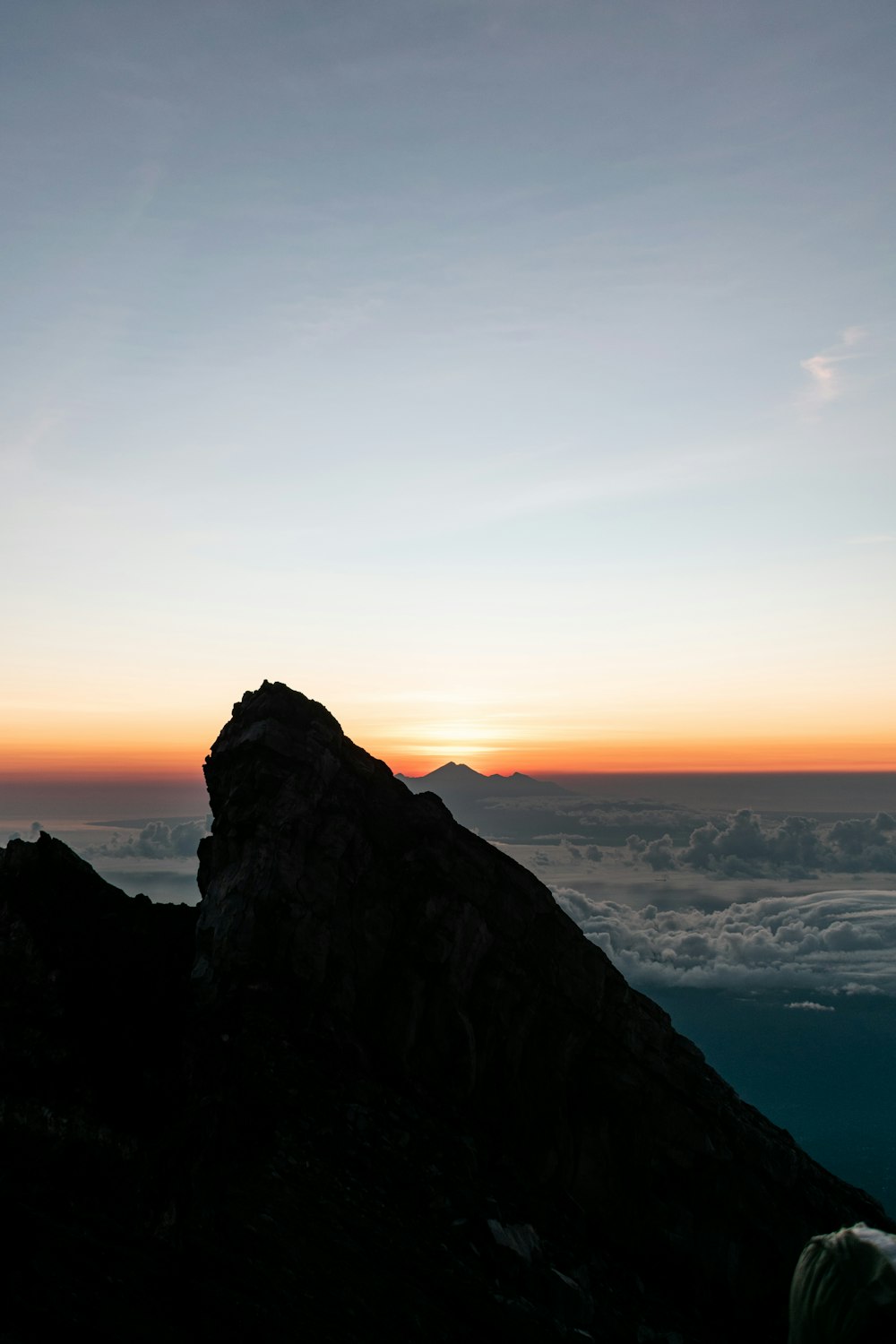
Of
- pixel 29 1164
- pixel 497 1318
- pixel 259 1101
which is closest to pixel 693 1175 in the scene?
pixel 497 1318

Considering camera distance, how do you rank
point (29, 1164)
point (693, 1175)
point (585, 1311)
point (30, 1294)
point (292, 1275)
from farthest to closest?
point (693, 1175) → point (585, 1311) → point (292, 1275) → point (29, 1164) → point (30, 1294)

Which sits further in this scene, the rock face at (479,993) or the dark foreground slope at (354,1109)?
the rock face at (479,993)

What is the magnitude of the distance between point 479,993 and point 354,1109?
10.7 meters

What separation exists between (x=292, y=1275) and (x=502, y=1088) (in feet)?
64.1

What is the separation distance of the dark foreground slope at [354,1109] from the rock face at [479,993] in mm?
129

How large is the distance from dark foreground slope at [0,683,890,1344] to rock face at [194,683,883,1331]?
129 millimetres

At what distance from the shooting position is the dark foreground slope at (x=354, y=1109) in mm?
22688

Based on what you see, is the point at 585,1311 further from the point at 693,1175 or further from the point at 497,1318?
the point at 693,1175

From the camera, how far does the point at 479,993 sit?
42.7 m

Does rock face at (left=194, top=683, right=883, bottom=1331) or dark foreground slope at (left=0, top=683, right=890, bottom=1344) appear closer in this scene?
dark foreground slope at (left=0, top=683, right=890, bottom=1344)

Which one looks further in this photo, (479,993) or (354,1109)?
(479,993)

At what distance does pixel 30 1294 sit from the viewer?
16.4 metres

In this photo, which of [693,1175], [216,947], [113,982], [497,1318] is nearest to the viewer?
[497,1318]

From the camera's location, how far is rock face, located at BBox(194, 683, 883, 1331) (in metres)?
39.4
